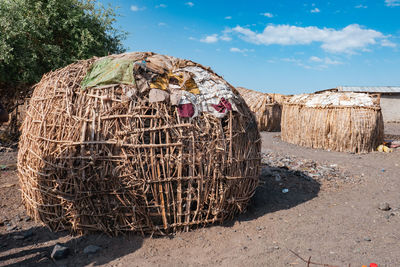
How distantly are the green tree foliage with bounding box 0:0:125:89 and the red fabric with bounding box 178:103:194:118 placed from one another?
23.1ft

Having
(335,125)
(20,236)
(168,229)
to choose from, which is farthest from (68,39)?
(335,125)

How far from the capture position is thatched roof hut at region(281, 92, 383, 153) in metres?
10.9

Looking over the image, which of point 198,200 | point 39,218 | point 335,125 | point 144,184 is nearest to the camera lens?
point 144,184

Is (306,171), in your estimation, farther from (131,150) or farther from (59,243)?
(59,243)

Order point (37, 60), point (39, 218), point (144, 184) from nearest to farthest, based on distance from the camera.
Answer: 1. point (144, 184)
2. point (39, 218)
3. point (37, 60)

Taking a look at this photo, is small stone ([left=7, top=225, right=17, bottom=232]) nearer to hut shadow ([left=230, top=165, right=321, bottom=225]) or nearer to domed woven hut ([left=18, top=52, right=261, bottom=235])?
domed woven hut ([left=18, top=52, right=261, bottom=235])

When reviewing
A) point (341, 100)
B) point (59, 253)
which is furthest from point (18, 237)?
point (341, 100)

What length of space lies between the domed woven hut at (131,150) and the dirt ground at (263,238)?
0.26m

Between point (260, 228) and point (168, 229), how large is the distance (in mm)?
1415

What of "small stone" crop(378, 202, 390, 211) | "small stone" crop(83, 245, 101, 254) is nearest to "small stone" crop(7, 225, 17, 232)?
"small stone" crop(83, 245, 101, 254)

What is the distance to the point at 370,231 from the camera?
450cm

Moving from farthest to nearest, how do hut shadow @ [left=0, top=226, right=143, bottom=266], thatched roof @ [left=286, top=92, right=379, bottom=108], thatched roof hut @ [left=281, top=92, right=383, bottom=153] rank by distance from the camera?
thatched roof @ [left=286, top=92, right=379, bottom=108] → thatched roof hut @ [left=281, top=92, right=383, bottom=153] → hut shadow @ [left=0, top=226, right=143, bottom=266]

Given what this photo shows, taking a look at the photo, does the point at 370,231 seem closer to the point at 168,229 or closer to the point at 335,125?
the point at 168,229

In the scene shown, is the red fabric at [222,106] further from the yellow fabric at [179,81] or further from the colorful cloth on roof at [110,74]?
the colorful cloth on roof at [110,74]
